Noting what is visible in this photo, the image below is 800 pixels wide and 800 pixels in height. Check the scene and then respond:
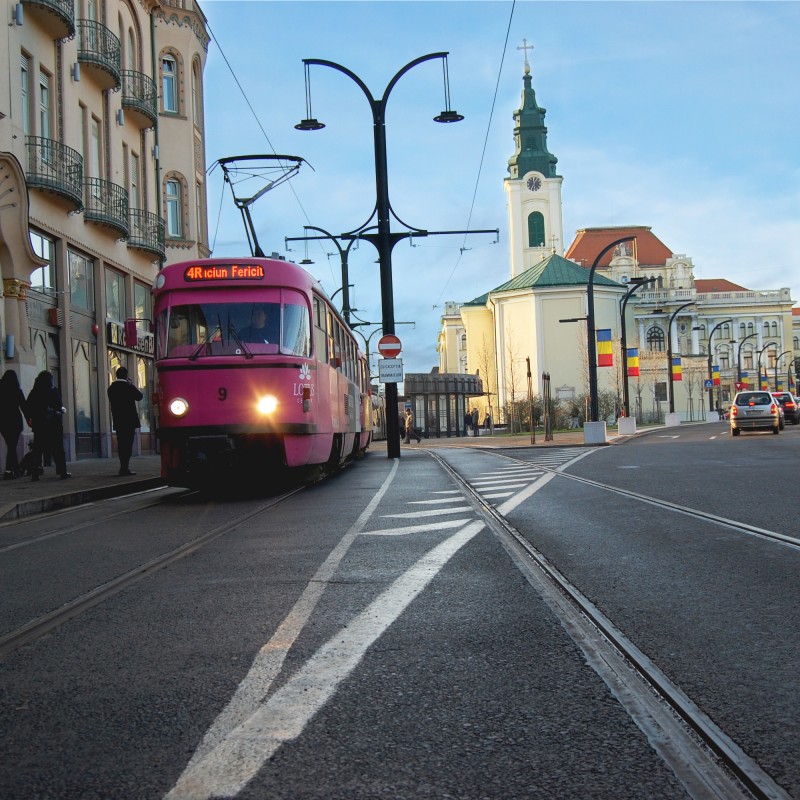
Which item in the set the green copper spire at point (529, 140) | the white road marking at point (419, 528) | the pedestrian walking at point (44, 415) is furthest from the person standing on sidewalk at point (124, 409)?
the green copper spire at point (529, 140)

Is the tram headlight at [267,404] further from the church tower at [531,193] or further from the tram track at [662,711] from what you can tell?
the church tower at [531,193]

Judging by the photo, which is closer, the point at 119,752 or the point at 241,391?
the point at 119,752

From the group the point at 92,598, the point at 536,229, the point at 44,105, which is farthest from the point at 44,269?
the point at 536,229

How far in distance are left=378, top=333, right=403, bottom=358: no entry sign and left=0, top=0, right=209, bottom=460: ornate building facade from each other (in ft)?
23.4

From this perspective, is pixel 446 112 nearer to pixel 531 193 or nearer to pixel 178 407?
pixel 178 407

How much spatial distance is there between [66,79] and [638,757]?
26.5 metres

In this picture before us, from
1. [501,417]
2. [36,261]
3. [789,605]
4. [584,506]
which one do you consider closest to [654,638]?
[789,605]

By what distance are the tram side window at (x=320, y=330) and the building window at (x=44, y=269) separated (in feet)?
32.5

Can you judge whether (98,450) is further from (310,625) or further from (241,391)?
(310,625)

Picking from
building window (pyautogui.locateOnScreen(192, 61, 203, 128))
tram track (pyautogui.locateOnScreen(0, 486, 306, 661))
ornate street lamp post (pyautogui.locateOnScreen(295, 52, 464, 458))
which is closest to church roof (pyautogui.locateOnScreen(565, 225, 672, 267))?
building window (pyautogui.locateOnScreen(192, 61, 203, 128))

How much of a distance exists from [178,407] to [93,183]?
16.7 meters

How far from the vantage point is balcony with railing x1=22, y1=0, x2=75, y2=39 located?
2353 cm

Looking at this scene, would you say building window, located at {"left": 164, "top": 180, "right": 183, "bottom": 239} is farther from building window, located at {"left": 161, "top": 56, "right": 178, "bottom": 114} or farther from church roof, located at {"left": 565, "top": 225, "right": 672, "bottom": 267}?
church roof, located at {"left": 565, "top": 225, "right": 672, "bottom": 267}

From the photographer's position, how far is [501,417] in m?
90.4
